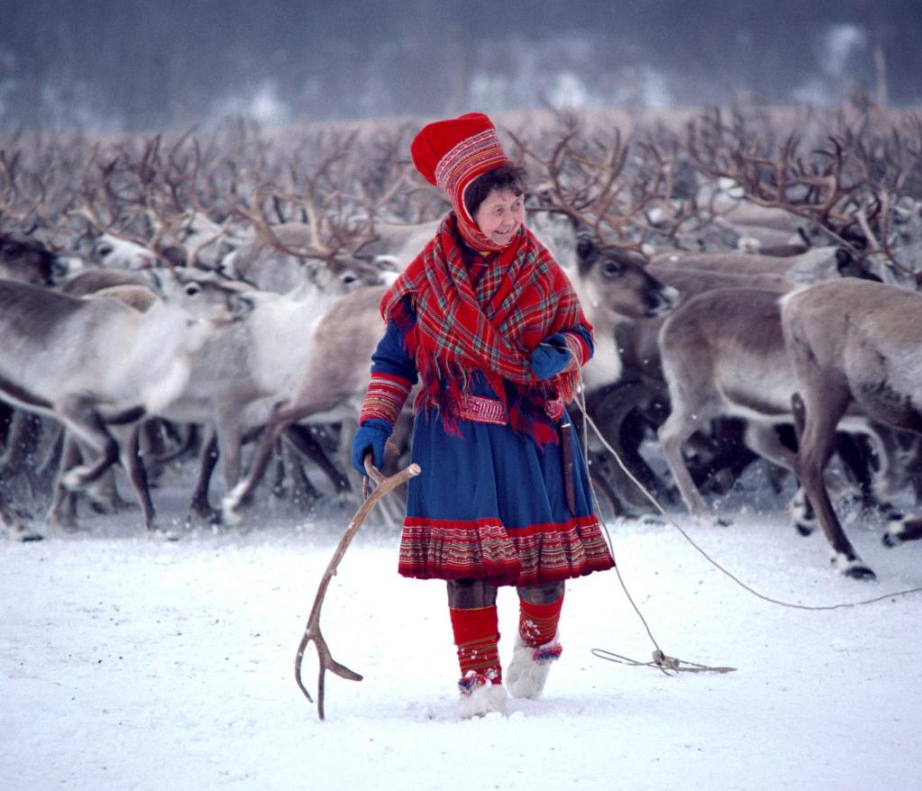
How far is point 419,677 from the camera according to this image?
3535 mm

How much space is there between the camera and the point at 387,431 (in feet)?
9.70

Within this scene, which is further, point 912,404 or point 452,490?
point 912,404

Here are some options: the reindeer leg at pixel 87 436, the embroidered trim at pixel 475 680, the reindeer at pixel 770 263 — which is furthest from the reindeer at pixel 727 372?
the embroidered trim at pixel 475 680

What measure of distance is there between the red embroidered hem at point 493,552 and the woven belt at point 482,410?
23cm

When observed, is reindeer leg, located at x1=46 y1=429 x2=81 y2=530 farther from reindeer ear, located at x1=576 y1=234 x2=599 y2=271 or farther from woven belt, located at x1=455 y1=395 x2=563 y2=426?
woven belt, located at x1=455 y1=395 x2=563 y2=426

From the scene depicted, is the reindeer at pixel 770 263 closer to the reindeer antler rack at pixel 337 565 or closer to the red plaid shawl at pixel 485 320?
the red plaid shawl at pixel 485 320

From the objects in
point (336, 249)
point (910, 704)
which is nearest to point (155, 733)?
point (910, 704)

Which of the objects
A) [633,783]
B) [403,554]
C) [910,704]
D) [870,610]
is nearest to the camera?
[633,783]

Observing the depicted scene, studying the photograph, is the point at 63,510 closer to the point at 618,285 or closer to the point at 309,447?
the point at 309,447

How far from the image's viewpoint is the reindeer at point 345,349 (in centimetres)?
599

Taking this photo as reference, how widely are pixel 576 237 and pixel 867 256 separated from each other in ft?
5.05

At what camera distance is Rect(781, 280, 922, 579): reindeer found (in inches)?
185

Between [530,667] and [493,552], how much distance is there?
0.39 metres

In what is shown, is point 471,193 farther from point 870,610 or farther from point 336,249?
point 336,249
